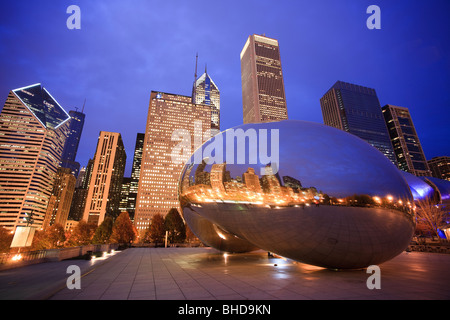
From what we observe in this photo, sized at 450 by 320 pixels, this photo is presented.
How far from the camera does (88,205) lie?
15500cm

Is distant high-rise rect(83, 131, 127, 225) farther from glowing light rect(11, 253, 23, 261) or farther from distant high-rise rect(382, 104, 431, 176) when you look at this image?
distant high-rise rect(382, 104, 431, 176)

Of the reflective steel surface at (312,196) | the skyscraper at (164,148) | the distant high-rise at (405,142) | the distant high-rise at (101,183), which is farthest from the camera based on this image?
the distant high-rise at (405,142)

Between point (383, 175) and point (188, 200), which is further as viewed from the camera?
point (188, 200)

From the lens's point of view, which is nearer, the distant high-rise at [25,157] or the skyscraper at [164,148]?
the distant high-rise at [25,157]

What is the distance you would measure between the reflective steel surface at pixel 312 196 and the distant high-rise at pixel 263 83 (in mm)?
157587

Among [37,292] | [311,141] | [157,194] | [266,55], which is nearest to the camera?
[37,292]

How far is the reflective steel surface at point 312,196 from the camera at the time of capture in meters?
6.07

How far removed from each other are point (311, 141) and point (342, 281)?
4.09 meters

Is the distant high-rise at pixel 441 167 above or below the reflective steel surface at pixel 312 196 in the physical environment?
above

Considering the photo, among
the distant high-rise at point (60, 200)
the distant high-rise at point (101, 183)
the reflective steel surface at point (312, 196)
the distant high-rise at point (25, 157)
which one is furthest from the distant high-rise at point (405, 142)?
the distant high-rise at point (60, 200)

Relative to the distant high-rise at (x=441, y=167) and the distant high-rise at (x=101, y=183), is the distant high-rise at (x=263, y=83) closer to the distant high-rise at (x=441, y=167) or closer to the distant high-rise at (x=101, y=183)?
the distant high-rise at (x=101, y=183)

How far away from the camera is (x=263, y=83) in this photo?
172875 millimetres
